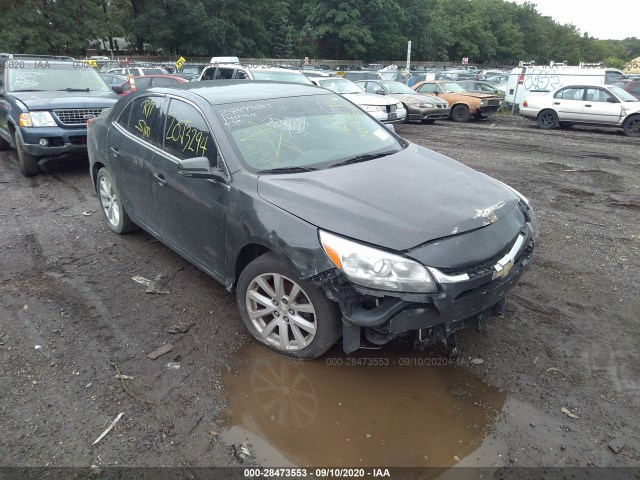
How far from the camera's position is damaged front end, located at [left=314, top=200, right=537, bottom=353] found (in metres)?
2.68

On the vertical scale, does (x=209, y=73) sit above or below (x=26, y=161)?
above

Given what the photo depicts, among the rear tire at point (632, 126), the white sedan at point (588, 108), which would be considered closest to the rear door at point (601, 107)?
the white sedan at point (588, 108)

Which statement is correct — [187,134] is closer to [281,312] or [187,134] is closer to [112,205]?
[281,312]

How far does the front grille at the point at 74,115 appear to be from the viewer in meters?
7.31

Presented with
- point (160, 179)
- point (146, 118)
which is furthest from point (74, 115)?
point (160, 179)

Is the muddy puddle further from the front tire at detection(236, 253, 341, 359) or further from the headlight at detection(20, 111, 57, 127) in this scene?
the headlight at detection(20, 111, 57, 127)

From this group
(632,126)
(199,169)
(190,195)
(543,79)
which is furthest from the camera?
(543,79)

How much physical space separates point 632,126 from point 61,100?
48.0ft

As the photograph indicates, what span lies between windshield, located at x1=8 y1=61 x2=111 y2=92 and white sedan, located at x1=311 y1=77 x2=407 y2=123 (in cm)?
640

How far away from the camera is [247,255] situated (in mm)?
3404

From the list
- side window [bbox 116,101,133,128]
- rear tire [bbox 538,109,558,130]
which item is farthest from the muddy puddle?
rear tire [bbox 538,109,558,130]

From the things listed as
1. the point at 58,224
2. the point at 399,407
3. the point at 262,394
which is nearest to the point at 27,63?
the point at 58,224

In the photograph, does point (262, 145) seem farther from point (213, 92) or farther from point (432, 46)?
point (432, 46)

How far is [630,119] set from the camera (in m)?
13.6
